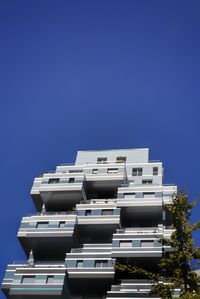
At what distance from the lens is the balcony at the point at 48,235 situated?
54.3 meters

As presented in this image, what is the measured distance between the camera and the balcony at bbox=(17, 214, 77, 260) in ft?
178

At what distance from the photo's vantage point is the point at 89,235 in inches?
2222

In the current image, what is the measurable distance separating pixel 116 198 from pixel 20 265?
44.9 ft

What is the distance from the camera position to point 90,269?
5028 centimetres

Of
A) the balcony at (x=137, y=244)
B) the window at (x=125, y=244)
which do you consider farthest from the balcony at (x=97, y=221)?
the window at (x=125, y=244)

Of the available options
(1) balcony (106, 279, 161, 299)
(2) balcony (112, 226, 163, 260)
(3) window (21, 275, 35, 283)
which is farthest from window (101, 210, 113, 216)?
(3) window (21, 275, 35, 283)

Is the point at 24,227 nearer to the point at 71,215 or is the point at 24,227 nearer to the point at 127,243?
the point at 71,215

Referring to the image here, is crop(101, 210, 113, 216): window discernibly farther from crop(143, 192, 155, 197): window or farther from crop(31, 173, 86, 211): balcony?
crop(143, 192, 155, 197): window

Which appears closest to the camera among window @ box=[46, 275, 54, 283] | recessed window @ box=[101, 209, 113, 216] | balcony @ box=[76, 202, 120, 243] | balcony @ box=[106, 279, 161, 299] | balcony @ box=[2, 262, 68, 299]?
balcony @ box=[106, 279, 161, 299]

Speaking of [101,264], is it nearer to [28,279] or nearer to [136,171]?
[28,279]

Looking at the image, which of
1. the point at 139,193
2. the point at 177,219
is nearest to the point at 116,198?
the point at 139,193

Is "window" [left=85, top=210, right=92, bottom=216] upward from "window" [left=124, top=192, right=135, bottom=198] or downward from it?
downward

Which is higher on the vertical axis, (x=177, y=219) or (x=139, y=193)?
(x=139, y=193)

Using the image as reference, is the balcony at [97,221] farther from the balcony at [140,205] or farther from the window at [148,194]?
the window at [148,194]
